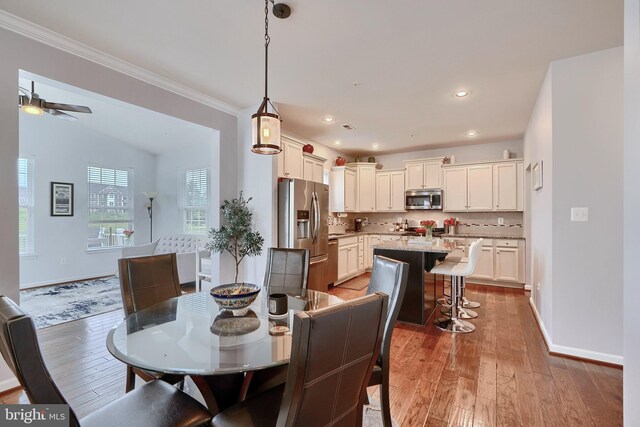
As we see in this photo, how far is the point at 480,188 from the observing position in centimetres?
549

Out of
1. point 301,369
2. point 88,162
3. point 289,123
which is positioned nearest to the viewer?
point 301,369

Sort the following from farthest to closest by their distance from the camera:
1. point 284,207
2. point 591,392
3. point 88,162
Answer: point 88,162, point 284,207, point 591,392

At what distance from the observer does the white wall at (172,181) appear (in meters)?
6.77

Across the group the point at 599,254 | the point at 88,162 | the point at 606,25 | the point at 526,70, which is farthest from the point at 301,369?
the point at 88,162

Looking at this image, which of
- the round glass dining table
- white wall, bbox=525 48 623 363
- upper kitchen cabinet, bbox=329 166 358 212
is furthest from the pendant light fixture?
upper kitchen cabinet, bbox=329 166 358 212

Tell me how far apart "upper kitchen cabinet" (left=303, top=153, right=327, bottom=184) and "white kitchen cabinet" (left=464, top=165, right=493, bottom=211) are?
2.88 meters

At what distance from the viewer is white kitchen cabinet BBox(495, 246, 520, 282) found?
16.4ft

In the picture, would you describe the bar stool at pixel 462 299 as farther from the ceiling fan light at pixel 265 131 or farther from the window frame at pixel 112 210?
the window frame at pixel 112 210

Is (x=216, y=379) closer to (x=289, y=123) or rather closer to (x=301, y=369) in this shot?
(x=301, y=369)

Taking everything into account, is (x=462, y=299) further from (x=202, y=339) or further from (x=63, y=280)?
(x=63, y=280)

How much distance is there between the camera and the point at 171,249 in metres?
6.37

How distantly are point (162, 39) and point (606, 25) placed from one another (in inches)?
137

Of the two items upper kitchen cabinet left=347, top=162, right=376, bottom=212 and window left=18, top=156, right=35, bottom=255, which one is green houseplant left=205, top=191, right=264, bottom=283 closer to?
upper kitchen cabinet left=347, top=162, right=376, bottom=212

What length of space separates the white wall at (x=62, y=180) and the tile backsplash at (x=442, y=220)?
5.09 metres
